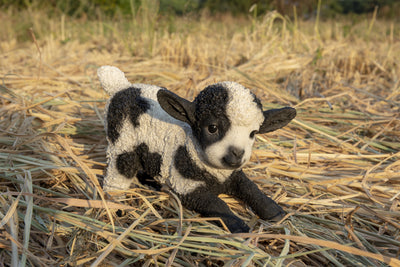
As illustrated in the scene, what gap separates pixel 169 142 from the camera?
5.57 feet

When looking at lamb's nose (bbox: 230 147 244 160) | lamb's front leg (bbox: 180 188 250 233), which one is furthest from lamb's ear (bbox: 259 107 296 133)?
lamb's front leg (bbox: 180 188 250 233)

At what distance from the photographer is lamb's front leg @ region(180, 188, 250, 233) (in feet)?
5.14

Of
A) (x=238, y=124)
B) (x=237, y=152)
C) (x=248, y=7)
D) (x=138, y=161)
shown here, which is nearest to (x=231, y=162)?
(x=237, y=152)

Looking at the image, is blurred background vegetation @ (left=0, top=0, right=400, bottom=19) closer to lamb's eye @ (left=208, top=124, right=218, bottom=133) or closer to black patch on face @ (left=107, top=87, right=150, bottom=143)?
black patch on face @ (left=107, top=87, right=150, bottom=143)

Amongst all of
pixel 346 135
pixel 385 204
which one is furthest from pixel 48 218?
pixel 346 135

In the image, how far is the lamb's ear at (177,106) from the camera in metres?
1.50

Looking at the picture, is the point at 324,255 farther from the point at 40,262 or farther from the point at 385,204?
the point at 40,262

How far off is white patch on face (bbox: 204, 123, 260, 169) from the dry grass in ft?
0.96

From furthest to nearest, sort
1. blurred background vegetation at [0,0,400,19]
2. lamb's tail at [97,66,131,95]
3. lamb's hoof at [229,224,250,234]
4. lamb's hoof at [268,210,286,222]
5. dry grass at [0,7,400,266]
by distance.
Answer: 1. blurred background vegetation at [0,0,400,19]
2. lamb's tail at [97,66,131,95]
3. lamb's hoof at [268,210,286,222]
4. lamb's hoof at [229,224,250,234]
5. dry grass at [0,7,400,266]

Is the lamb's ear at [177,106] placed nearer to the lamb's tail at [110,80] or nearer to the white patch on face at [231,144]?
the white patch on face at [231,144]

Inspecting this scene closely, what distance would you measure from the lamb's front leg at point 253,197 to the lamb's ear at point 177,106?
409 mm

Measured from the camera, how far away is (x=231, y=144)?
1.46m

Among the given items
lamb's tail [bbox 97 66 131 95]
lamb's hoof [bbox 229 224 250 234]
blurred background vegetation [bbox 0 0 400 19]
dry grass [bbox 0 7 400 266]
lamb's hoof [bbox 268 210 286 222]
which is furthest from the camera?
blurred background vegetation [bbox 0 0 400 19]

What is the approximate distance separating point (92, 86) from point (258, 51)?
208cm
